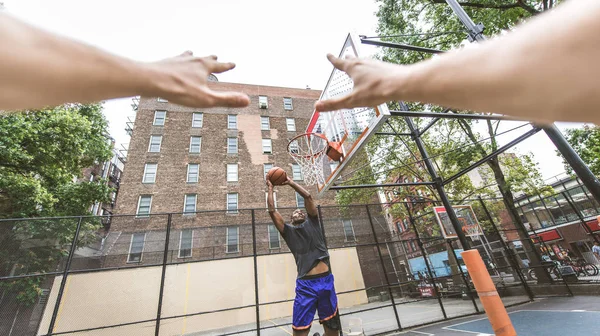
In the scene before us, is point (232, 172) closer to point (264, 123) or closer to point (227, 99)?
point (264, 123)

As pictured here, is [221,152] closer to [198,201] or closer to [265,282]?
[198,201]

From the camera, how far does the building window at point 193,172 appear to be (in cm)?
1945

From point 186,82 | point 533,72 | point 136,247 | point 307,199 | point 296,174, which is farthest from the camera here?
point 296,174

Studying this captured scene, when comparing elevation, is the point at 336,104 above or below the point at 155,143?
below

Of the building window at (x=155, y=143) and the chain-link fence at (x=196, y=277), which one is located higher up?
the building window at (x=155, y=143)

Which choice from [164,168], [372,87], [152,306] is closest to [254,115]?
[164,168]

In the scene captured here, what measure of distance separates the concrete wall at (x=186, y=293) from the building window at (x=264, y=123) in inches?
544

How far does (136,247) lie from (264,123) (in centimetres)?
1691

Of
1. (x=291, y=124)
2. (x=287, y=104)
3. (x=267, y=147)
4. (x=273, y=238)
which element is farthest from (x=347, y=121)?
(x=287, y=104)

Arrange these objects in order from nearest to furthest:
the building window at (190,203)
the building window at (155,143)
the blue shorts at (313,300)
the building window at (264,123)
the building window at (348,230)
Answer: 1. the blue shorts at (313,300)
2. the building window at (348,230)
3. the building window at (190,203)
4. the building window at (155,143)
5. the building window at (264,123)

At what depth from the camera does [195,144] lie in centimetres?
2139

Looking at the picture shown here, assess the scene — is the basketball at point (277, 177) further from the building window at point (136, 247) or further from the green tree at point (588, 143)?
the green tree at point (588, 143)

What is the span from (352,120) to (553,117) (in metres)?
3.98

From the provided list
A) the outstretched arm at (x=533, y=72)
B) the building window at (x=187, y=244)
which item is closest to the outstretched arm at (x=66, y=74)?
the outstretched arm at (x=533, y=72)
